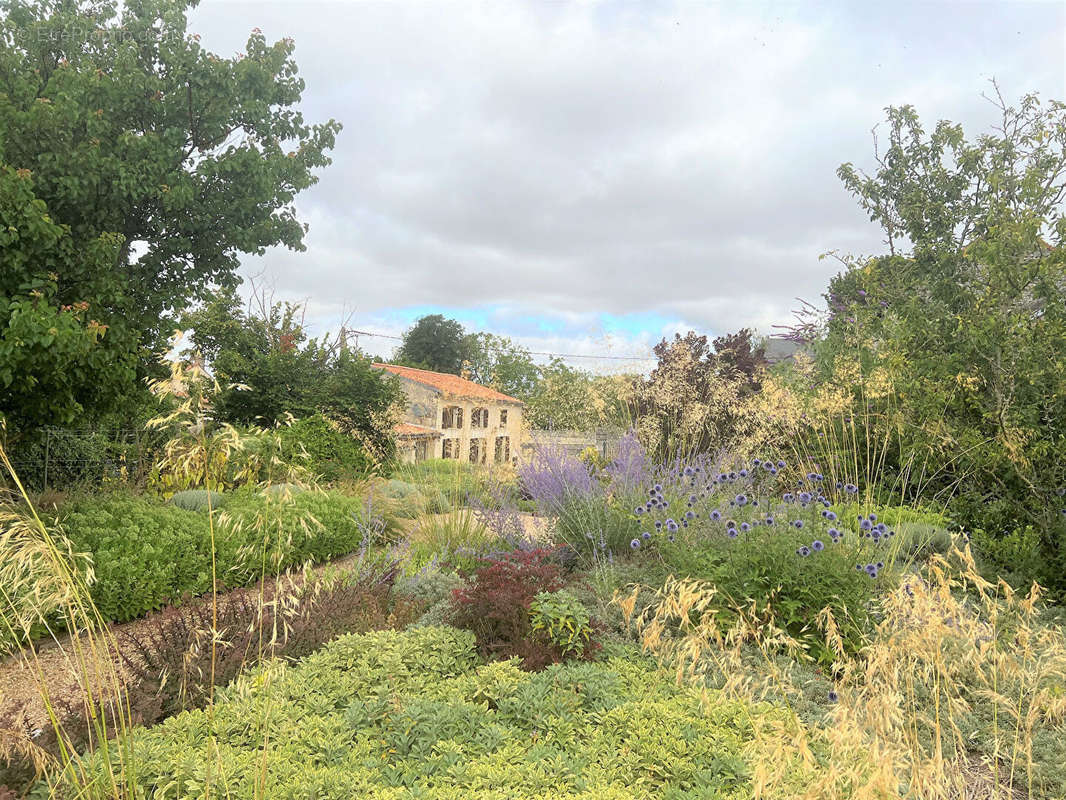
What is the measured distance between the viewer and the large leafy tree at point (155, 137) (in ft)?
31.9

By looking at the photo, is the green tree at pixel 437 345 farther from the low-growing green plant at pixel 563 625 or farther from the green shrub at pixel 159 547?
the low-growing green plant at pixel 563 625

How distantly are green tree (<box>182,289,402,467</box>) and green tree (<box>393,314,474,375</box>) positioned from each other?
23184 mm

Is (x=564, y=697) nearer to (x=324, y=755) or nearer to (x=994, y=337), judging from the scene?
(x=324, y=755)

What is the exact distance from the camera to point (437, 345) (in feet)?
126

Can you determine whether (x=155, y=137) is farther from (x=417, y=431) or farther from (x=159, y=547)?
(x=417, y=431)

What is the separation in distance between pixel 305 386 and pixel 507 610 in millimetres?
11164

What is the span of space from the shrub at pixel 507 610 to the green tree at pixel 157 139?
27.2 feet

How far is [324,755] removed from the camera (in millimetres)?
2297

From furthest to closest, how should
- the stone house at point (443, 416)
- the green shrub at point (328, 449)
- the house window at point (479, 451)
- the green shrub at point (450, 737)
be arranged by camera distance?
1. the stone house at point (443, 416)
2. the green shrub at point (328, 449)
3. the house window at point (479, 451)
4. the green shrub at point (450, 737)

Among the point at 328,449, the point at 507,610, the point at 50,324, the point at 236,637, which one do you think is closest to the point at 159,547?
the point at 50,324

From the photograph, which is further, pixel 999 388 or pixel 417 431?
pixel 417 431

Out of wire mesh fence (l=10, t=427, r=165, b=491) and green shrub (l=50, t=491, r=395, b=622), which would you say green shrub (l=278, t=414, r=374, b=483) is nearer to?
wire mesh fence (l=10, t=427, r=165, b=491)

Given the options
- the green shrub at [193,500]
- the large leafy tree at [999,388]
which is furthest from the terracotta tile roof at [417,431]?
the large leafy tree at [999,388]

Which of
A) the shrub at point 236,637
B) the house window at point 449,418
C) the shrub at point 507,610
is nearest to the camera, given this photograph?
the shrub at point 236,637
